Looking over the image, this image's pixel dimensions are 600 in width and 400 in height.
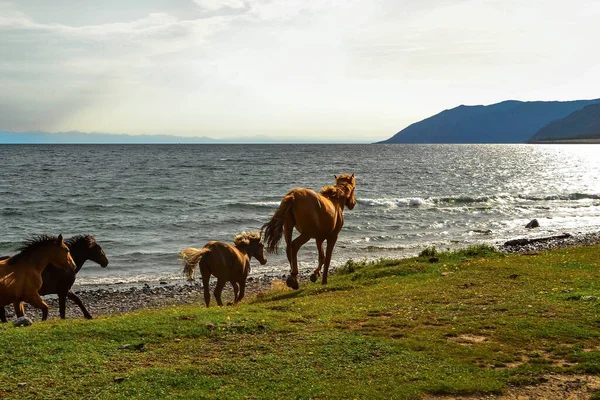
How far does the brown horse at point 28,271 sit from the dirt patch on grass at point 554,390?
395 inches

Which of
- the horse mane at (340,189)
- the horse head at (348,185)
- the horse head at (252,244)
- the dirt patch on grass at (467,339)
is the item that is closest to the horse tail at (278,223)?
the horse mane at (340,189)

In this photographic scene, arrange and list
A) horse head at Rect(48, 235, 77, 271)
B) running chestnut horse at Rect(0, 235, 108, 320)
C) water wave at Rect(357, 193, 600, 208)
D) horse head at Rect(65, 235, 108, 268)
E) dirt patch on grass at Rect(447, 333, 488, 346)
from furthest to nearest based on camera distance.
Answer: water wave at Rect(357, 193, 600, 208) → horse head at Rect(65, 235, 108, 268) → running chestnut horse at Rect(0, 235, 108, 320) → horse head at Rect(48, 235, 77, 271) → dirt patch on grass at Rect(447, 333, 488, 346)

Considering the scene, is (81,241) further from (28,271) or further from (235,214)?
(235,214)

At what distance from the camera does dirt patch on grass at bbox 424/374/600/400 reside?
7.39 meters

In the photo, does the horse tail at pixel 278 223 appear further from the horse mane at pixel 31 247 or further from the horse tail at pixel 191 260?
the horse mane at pixel 31 247

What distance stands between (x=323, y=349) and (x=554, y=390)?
385 centimetres

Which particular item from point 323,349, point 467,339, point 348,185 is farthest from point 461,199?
point 323,349

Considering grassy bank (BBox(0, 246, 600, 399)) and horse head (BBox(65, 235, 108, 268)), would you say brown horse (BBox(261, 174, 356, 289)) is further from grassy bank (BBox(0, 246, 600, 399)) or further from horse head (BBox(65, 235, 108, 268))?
horse head (BBox(65, 235, 108, 268))

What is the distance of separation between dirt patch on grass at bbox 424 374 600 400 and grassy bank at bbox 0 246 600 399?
0.49 ft

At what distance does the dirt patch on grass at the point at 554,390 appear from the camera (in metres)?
7.39

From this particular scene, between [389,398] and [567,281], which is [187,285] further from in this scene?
[389,398]

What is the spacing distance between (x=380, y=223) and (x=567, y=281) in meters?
28.7

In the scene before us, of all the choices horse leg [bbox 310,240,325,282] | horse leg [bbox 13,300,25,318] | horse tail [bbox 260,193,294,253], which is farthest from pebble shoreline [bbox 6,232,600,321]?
horse leg [bbox 13,300,25,318]

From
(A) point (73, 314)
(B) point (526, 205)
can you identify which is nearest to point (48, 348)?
(A) point (73, 314)
